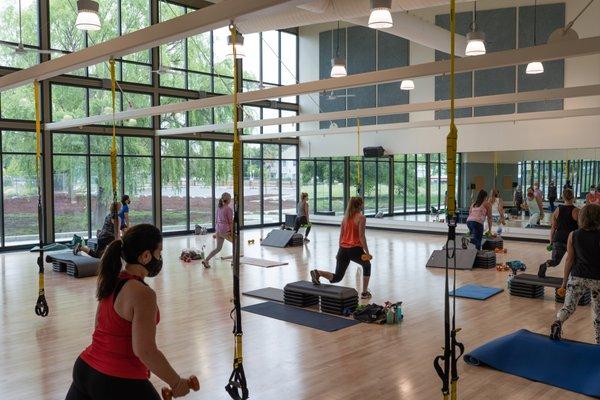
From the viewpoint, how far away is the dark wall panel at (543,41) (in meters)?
13.9

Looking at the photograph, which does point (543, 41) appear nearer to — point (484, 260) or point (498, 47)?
point (498, 47)

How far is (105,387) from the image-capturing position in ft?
7.45

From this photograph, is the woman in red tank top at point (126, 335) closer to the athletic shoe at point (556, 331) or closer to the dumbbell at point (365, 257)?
the athletic shoe at point (556, 331)

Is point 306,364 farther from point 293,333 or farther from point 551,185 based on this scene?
point 551,185

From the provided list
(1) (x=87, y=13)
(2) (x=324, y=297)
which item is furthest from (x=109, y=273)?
(2) (x=324, y=297)

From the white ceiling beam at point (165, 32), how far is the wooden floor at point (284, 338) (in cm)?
289

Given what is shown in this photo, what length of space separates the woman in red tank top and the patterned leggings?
3905mm

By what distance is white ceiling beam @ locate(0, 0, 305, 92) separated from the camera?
12.9 feet

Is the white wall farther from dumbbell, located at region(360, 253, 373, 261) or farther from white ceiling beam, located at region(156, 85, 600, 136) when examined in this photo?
dumbbell, located at region(360, 253, 373, 261)

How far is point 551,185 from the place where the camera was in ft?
46.3

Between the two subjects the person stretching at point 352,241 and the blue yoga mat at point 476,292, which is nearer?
the person stretching at point 352,241

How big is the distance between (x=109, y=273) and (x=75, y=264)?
7676mm

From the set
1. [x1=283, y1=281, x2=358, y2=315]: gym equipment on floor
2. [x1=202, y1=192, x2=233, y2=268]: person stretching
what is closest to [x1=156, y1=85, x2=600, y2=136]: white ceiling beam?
[x1=202, y1=192, x2=233, y2=268]: person stretching

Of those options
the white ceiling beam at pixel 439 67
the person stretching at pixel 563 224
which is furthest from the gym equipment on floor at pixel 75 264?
the person stretching at pixel 563 224
